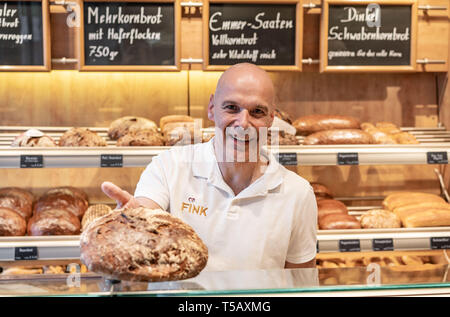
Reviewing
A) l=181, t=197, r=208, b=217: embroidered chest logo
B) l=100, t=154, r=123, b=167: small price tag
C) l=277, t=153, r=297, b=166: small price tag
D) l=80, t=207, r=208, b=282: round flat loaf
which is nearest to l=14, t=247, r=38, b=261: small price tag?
l=100, t=154, r=123, b=167: small price tag

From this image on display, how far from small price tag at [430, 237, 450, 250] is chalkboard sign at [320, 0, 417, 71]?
0.99 metres

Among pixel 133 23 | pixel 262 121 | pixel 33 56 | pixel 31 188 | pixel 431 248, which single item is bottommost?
pixel 431 248

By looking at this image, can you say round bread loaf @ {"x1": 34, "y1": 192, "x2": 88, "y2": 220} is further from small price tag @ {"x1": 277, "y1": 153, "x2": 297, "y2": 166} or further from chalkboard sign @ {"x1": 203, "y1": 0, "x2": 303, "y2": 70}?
small price tag @ {"x1": 277, "y1": 153, "x2": 297, "y2": 166}

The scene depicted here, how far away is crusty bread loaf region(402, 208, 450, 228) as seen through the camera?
2602 mm

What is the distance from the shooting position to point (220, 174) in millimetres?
1604

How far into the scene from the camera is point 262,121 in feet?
4.56

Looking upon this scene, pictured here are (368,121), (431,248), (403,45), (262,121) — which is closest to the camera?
(262,121)

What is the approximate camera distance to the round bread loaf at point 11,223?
95.6 inches

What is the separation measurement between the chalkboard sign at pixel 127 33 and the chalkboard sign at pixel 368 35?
0.86m

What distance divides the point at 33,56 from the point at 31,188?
0.79 m

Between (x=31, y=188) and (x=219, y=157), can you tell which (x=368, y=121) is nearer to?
(x=219, y=157)
